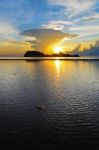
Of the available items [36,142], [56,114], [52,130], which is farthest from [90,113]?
[36,142]

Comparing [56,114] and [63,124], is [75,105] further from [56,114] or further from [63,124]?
[63,124]

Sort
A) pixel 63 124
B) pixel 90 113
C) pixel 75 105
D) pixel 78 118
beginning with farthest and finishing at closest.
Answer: pixel 75 105
pixel 90 113
pixel 78 118
pixel 63 124

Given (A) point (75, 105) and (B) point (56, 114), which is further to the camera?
(A) point (75, 105)

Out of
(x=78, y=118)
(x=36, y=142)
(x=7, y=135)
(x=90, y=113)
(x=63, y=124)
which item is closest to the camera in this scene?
(x=36, y=142)

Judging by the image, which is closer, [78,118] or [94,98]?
[78,118]

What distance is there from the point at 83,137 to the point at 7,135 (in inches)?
391

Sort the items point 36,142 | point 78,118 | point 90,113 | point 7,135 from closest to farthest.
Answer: point 36,142
point 7,135
point 78,118
point 90,113

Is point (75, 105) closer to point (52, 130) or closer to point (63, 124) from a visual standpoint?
point (63, 124)

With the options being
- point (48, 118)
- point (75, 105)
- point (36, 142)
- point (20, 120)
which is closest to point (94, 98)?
point (75, 105)

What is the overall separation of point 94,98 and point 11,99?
18.3 m

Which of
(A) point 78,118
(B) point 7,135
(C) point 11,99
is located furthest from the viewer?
(C) point 11,99

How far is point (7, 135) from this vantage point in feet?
96.4

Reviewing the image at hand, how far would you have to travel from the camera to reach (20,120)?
34906 millimetres

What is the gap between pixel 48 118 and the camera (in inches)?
1409
